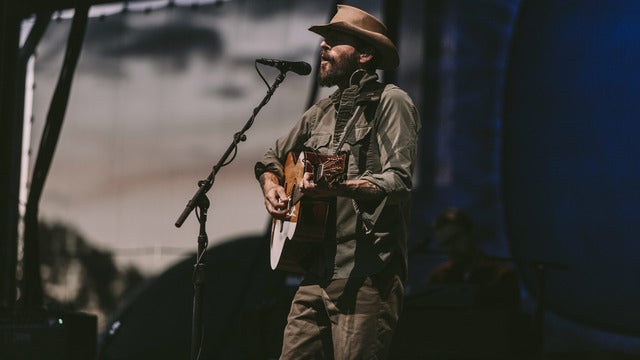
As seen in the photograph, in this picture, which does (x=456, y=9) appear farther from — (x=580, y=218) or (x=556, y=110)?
(x=580, y=218)

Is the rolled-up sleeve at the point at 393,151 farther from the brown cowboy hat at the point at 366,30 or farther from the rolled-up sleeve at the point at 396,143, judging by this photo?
the brown cowboy hat at the point at 366,30

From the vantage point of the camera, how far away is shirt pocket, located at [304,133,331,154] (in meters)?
3.00

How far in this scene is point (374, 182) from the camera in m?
2.69

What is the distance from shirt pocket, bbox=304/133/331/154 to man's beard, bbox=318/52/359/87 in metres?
0.18

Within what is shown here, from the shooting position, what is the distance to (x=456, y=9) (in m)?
5.86

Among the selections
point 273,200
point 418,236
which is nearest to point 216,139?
point 418,236

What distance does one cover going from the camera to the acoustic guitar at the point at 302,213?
2693 mm

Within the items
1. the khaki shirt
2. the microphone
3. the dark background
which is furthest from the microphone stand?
the dark background

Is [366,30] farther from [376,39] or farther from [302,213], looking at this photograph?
[302,213]

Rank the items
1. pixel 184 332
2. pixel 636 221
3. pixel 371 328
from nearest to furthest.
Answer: pixel 371 328 → pixel 636 221 → pixel 184 332

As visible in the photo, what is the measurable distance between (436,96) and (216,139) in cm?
160

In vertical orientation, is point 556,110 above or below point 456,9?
below

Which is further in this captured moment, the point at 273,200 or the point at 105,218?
the point at 105,218

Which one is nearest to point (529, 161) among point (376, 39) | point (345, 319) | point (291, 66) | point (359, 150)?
point (291, 66)
